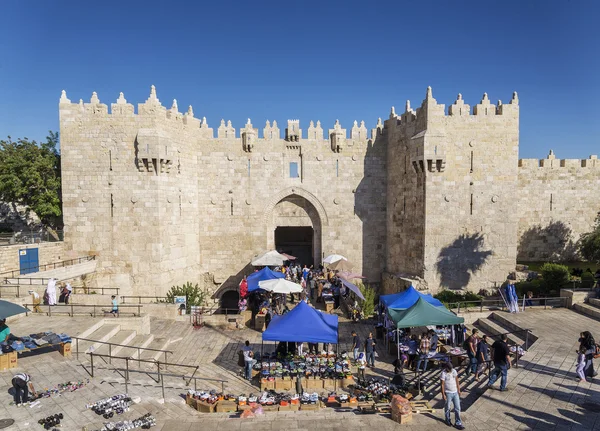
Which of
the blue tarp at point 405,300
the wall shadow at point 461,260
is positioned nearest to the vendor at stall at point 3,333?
the blue tarp at point 405,300

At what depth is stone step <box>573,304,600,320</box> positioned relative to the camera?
594 inches

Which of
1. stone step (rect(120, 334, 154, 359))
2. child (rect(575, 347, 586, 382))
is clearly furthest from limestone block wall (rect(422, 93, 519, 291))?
stone step (rect(120, 334, 154, 359))

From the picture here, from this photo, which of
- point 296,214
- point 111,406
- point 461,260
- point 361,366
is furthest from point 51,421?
point 296,214

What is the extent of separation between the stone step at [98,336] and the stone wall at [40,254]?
857 centimetres

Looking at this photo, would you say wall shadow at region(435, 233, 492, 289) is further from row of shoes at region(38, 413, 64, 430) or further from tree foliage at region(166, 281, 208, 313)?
row of shoes at region(38, 413, 64, 430)

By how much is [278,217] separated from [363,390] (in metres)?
16.7

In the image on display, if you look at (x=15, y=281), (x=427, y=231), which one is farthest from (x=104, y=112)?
(x=427, y=231)

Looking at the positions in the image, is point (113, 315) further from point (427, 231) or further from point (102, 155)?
point (427, 231)

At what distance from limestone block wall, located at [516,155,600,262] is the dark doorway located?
1676 cm

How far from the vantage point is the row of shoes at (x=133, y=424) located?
7816mm

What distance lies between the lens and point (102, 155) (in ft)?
67.4

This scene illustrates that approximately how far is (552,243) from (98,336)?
2733 centimetres

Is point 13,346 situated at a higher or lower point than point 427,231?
lower

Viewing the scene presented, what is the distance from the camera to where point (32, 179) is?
22906 millimetres
